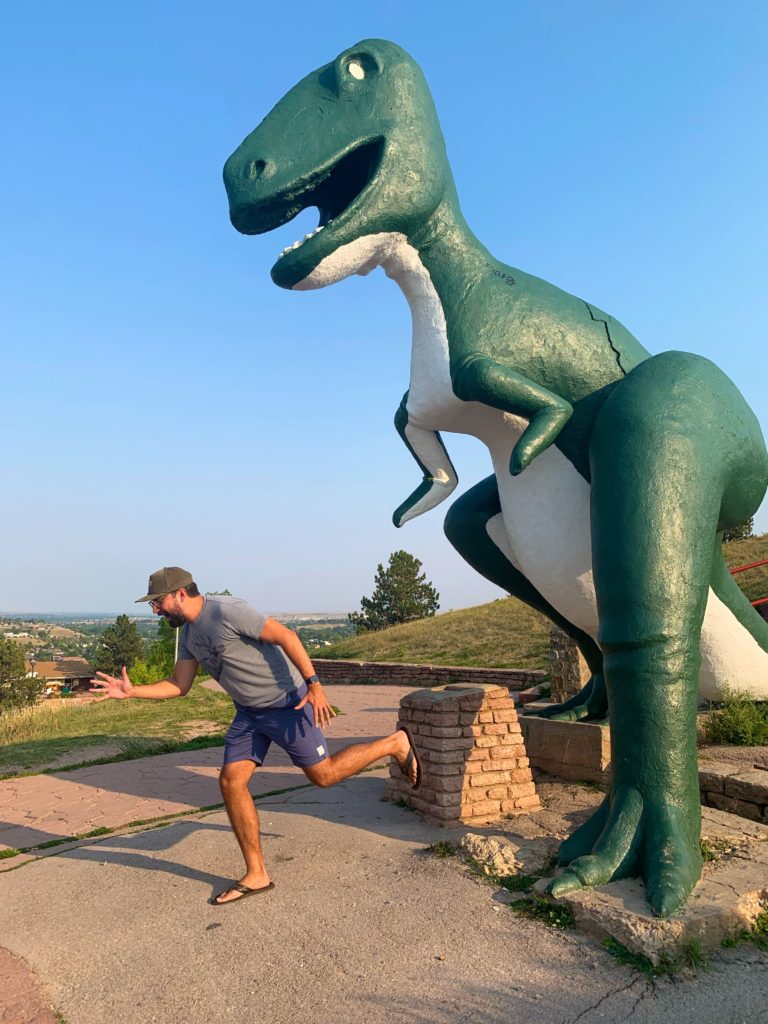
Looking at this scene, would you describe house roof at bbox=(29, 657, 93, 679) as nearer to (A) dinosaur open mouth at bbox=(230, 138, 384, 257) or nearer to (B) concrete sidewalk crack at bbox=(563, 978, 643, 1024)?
(A) dinosaur open mouth at bbox=(230, 138, 384, 257)

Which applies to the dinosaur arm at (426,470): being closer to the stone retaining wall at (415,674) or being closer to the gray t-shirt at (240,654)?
the gray t-shirt at (240,654)

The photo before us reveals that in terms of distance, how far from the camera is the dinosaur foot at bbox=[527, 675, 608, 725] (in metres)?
4.60

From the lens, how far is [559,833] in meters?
3.75

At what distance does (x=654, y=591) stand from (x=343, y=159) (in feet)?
7.89

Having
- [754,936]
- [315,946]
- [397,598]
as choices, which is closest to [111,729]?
[315,946]

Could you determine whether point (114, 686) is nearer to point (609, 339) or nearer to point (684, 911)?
point (684, 911)

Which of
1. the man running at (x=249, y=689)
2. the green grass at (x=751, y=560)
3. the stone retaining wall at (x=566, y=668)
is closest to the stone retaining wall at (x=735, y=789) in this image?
the man running at (x=249, y=689)

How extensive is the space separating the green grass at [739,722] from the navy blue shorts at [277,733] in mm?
2258

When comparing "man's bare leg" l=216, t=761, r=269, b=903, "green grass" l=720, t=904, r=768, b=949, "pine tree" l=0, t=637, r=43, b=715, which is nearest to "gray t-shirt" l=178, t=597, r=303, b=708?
"man's bare leg" l=216, t=761, r=269, b=903

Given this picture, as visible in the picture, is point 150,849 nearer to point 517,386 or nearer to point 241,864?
point 241,864

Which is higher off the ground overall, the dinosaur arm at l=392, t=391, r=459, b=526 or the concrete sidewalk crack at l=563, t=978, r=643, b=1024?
the dinosaur arm at l=392, t=391, r=459, b=526

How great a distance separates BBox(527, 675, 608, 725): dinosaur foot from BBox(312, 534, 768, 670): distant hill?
8658 millimetres

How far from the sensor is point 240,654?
3301 millimetres

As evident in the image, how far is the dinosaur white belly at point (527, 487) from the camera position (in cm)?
358
